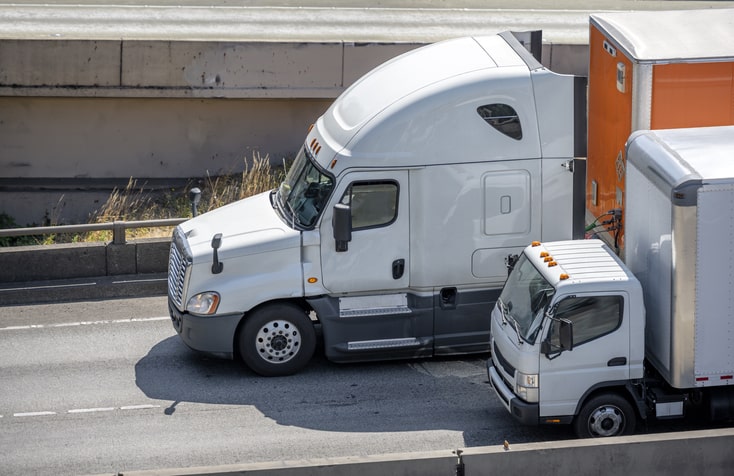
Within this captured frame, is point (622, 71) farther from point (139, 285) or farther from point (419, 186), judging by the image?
point (139, 285)

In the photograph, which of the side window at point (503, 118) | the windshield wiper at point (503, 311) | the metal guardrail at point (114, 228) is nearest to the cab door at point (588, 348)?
the windshield wiper at point (503, 311)

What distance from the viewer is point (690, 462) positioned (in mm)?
9359

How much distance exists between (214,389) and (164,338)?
5.88 ft

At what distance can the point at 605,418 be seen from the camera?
10.6 m

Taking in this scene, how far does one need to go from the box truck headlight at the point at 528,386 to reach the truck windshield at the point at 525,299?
13.0 inches

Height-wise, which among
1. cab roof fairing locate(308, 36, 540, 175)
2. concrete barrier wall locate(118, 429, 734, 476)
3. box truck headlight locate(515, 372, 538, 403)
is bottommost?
concrete barrier wall locate(118, 429, 734, 476)

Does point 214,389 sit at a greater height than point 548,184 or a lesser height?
lesser

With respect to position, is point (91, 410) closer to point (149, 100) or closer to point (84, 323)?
point (84, 323)

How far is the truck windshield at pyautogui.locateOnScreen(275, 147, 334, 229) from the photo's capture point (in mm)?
12516

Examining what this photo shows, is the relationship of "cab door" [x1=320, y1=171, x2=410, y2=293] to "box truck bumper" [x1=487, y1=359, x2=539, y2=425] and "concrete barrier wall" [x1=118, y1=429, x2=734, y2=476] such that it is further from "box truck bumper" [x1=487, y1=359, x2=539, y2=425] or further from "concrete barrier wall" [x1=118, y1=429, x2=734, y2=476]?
"concrete barrier wall" [x1=118, y1=429, x2=734, y2=476]

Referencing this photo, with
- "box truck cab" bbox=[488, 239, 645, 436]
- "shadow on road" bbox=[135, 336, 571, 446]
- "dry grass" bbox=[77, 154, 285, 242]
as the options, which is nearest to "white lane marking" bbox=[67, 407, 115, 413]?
"shadow on road" bbox=[135, 336, 571, 446]

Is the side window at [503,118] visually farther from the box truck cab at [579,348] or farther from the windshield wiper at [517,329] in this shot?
the windshield wiper at [517,329]

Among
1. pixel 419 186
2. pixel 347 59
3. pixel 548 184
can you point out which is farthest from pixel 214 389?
→ pixel 347 59

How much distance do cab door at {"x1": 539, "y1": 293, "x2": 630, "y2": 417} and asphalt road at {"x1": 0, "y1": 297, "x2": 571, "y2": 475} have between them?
896 millimetres
